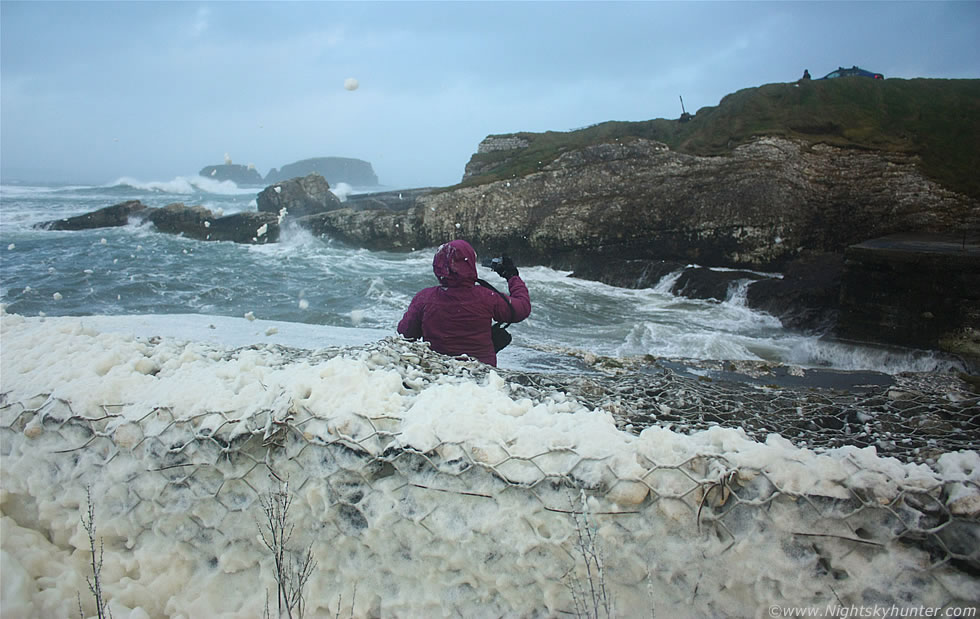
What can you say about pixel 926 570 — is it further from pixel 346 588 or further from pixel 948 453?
pixel 346 588

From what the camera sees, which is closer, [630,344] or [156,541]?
[156,541]

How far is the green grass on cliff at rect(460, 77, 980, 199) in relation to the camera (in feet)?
43.4

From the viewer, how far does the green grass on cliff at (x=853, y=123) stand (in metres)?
13.2

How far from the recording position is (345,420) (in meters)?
2.58

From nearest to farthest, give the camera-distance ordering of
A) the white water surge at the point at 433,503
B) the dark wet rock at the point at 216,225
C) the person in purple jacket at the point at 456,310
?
the white water surge at the point at 433,503 → the person in purple jacket at the point at 456,310 → the dark wet rock at the point at 216,225

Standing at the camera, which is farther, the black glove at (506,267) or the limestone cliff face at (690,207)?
the limestone cliff face at (690,207)

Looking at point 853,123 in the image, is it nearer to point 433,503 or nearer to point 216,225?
point 433,503

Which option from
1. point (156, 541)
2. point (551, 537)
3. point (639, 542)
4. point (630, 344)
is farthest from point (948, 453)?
point (630, 344)

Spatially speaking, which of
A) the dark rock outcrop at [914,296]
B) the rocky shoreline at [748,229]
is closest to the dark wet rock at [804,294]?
the rocky shoreline at [748,229]

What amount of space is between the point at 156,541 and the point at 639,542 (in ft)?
7.03

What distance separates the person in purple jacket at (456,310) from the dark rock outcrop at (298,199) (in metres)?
25.7

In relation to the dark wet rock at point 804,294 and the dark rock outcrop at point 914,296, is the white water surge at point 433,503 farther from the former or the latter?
the dark wet rock at point 804,294

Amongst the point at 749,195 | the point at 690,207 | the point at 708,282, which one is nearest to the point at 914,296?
the point at 708,282

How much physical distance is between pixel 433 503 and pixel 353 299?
9.81m
